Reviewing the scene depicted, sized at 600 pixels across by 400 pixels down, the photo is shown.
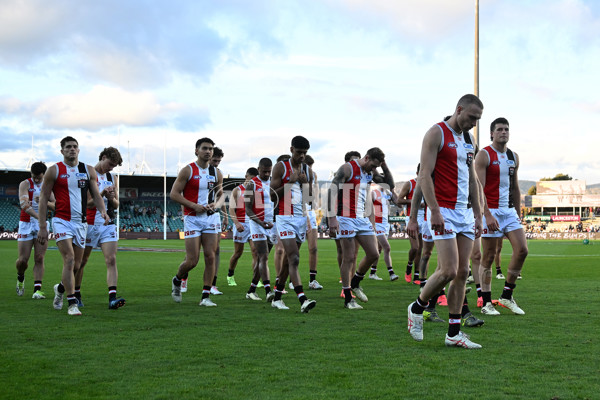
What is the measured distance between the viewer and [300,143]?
887 centimetres

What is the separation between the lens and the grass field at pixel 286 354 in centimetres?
452

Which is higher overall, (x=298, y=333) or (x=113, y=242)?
(x=113, y=242)

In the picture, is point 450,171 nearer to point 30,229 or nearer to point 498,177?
point 498,177

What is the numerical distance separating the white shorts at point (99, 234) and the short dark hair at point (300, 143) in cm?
320

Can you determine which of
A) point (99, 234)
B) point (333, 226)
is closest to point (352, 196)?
point (333, 226)

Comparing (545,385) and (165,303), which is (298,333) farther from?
(165,303)

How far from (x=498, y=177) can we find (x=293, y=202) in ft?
9.74

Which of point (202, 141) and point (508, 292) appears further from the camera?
point (202, 141)

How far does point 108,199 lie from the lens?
10148 mm

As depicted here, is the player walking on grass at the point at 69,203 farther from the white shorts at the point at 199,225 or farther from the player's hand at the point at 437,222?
the player's hand at the point at 437,222

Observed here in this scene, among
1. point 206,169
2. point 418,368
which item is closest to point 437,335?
point 418,368

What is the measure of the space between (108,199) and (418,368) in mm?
6552

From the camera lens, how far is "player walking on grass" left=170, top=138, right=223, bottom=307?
31.9ft

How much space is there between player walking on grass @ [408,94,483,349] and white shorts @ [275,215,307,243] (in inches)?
123
